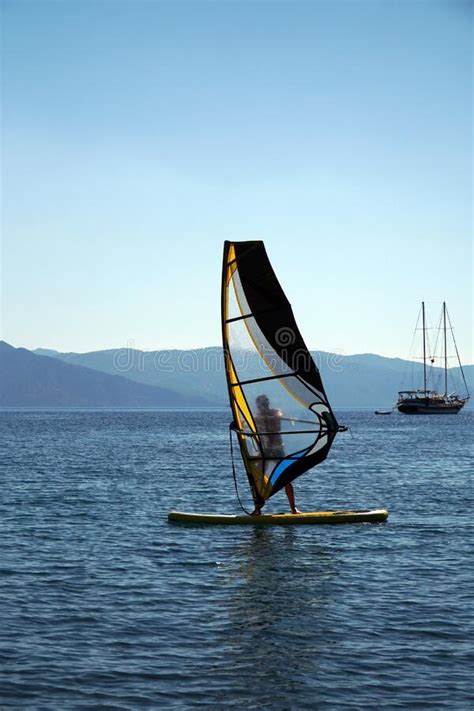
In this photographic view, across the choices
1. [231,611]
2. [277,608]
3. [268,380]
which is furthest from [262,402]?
[231,611]

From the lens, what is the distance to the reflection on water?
11.7 meters

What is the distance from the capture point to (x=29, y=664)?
39.3 ft

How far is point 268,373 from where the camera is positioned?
23062 mm

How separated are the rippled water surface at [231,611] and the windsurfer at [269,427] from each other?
2.10m

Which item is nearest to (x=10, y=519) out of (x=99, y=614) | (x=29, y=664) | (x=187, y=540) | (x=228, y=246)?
(x=187, y=540)

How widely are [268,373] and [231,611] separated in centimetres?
912

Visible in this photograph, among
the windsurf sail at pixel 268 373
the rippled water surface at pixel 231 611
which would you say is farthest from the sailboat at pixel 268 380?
the rippled water surface at pixel 231 611

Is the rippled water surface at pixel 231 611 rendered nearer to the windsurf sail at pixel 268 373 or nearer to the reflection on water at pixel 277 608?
the reflection on water at pixel 277 608

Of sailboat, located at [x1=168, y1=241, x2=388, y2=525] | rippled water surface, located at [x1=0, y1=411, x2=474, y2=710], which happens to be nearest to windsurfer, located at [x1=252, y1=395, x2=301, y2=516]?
sailboat, located at [x1=168, y1=241, x2=388, y2=525]

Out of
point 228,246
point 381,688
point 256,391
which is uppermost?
point 228,246

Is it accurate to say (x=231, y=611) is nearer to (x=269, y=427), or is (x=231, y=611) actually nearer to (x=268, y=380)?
(x=269, y=427)

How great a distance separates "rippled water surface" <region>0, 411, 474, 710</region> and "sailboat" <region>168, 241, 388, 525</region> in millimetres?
1949

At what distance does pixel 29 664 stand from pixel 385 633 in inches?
211

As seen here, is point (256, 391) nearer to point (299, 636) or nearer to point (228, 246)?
point (228, 246)
